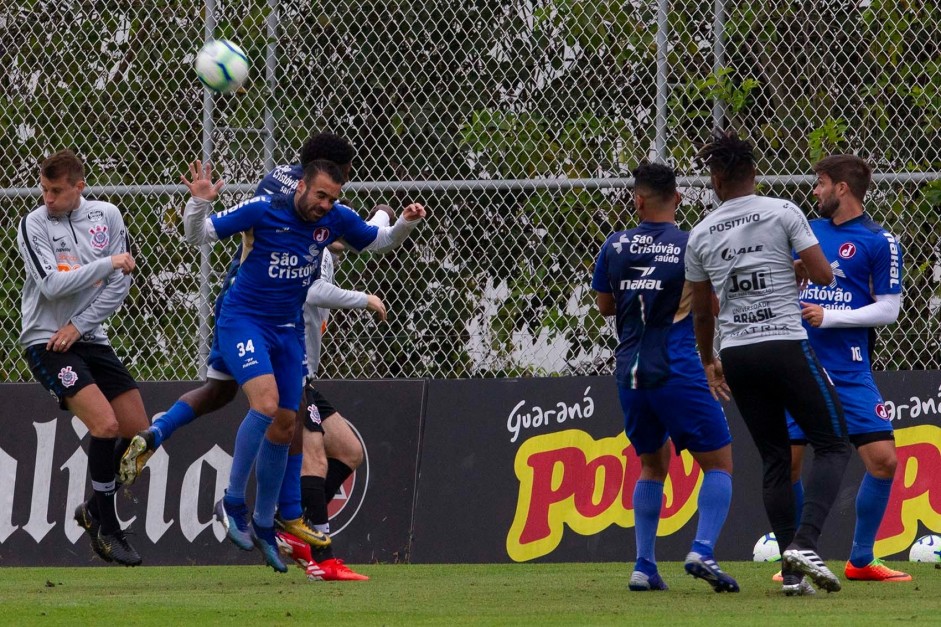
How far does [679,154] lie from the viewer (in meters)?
9.83

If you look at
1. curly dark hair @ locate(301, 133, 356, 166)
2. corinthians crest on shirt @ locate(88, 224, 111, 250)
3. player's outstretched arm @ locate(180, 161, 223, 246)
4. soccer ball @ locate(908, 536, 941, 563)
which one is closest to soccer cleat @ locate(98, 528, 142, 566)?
corinthians crest on shirt @ locate(88, 224, 111, 250)

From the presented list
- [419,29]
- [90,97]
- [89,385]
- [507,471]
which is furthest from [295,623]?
→ [90,97]

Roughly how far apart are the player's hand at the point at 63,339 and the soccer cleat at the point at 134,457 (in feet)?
4.26

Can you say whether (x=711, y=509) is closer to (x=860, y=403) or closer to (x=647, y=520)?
(x=647, y=520)

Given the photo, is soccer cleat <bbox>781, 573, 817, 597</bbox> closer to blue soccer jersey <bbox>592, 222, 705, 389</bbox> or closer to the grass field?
the grass field

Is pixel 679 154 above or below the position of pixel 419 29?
below

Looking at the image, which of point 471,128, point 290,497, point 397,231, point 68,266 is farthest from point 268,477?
point 471,128

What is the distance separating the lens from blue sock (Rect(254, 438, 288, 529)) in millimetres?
7746

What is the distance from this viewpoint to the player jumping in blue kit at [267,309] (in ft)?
24.9

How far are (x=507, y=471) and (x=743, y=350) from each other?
3641 millimetres

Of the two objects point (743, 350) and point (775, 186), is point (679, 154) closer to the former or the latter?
point (775, 186)

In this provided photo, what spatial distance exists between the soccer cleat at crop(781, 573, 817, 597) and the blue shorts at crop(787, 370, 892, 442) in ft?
3.50

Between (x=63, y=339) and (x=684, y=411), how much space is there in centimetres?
386

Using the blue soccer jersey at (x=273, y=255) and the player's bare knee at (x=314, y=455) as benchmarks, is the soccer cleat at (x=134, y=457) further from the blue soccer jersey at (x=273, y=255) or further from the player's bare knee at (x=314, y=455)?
the player's bare knee at (x=314, y=455)
